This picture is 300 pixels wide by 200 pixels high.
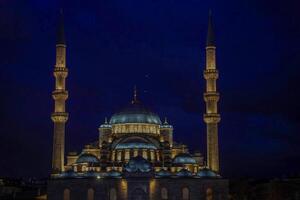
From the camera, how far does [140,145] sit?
60594 millimetres

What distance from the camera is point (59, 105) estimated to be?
59656mm

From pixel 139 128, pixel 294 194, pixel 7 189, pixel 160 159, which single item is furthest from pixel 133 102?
pixel 7 189

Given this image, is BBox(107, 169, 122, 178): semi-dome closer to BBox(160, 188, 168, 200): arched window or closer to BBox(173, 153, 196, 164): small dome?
BBox(160, 188, 168, 200): arched window

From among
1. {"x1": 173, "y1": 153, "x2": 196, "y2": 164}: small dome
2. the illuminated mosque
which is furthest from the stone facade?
{"x1": 173, "y1": 153, "x2": 196, "y2": 164}: small dome

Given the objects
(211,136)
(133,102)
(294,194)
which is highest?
(133,102)

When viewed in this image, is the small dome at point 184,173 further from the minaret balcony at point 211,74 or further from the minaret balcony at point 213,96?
the minaret balcony at point 211,74

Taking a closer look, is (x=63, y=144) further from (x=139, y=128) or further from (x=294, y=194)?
(x=294, y=194)

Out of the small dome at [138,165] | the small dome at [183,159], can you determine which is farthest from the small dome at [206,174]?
the small dome at [138,165]

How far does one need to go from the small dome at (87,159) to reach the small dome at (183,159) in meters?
7.69

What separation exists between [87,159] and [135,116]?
7646mm

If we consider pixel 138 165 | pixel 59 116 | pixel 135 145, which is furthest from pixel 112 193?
pixel 59 116

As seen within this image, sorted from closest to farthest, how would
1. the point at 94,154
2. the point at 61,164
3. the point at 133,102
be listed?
the point at 61,164 → the point at 94,154 → the point at 133,102

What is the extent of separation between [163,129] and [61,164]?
40.7 feet

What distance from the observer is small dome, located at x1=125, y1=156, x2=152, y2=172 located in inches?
2172
